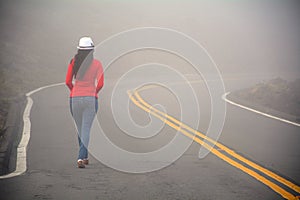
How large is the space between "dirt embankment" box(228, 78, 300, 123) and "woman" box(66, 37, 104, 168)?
7420mm

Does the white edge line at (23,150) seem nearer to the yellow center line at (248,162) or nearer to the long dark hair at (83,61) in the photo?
the long dark hair at (83,61)

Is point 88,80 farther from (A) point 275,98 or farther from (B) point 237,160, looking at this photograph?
(A) point 275,98

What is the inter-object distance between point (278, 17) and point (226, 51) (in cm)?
2296

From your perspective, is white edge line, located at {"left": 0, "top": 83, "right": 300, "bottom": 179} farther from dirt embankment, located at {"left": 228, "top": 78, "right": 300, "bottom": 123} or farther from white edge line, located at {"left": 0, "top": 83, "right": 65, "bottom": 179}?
dirt embankment, located at {"left": 228, "top": 78, "right": 300, "bottom": 123}

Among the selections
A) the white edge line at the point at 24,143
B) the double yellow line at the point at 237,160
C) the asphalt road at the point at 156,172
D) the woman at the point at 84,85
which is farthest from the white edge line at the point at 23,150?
the double yellow line at the point at 237,160

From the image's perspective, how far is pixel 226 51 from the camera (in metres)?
47.5

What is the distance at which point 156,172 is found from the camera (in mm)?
7301

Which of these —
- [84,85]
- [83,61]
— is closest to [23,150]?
[84,85]

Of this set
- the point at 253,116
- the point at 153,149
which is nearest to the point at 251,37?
the point at 253,116

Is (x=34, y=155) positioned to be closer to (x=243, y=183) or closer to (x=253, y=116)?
(x=243, y=183)

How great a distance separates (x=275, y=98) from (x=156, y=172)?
443 inches

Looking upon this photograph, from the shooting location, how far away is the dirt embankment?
14871 millimetres

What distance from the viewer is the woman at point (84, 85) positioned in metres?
7.27

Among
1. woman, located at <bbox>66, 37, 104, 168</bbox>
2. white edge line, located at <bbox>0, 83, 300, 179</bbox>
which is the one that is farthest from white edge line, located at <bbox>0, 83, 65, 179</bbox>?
woman, located at <bbox>66, 37, 104, 168</bbox>
